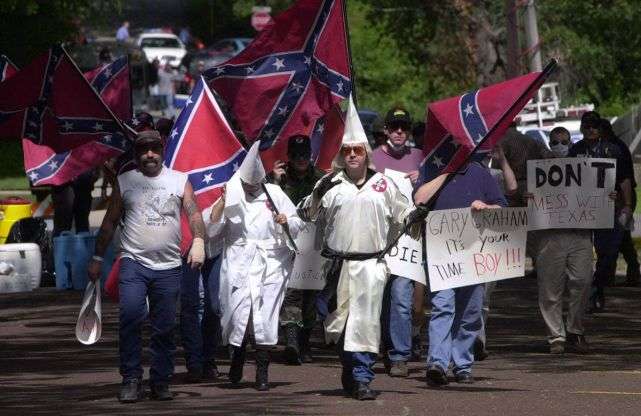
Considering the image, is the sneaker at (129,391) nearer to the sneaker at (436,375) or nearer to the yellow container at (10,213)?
the sneaker at (436,375)

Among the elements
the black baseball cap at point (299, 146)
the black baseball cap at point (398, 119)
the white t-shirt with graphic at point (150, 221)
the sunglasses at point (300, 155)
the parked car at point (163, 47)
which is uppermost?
the parked car at point (163, 47)

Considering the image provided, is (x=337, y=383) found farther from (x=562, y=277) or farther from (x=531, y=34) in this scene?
(x=531, y=34)

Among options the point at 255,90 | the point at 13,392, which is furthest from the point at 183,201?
the point at 255,90

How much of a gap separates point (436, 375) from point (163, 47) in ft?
161

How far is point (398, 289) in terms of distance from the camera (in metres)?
14.0

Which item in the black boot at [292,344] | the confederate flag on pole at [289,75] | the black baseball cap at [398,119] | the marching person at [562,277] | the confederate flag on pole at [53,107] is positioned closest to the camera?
the black baseball cap at [398,119]

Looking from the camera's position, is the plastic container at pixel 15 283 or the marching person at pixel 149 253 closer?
the marching person at pixel 149 253

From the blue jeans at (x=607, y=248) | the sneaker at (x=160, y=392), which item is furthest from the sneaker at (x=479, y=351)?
the blue jeans at (x=607, y=248)

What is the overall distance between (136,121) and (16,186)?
66.8 ft

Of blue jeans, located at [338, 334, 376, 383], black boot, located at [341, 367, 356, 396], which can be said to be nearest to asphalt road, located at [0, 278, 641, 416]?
black boot, located at [341, 367, 356, 396]

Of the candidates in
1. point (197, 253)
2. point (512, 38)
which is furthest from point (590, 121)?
point (512, 38)

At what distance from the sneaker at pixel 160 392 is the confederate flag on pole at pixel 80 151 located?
4.92 m

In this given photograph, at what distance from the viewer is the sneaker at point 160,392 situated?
12445mm

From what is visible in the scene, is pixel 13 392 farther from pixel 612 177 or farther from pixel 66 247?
pixel 66 247
